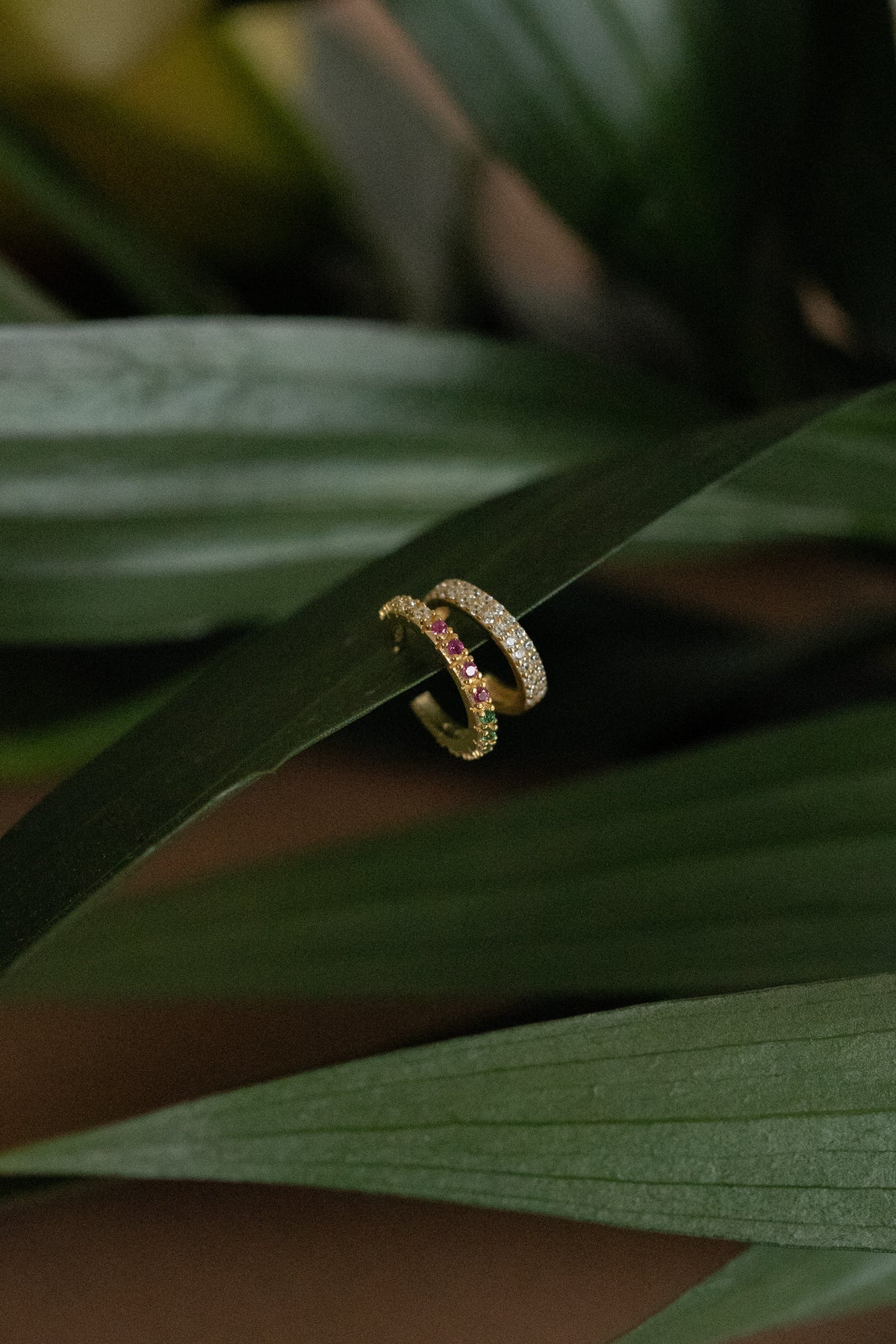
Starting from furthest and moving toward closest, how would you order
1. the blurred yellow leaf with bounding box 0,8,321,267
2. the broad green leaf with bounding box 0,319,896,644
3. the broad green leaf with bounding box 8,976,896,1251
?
the blurred yellow leaf with bounding box 0,8,321,267 < the broad green leaf with bounding box 0,319,896,644 < the broad green leaf with bounding box 8,976,896,1251

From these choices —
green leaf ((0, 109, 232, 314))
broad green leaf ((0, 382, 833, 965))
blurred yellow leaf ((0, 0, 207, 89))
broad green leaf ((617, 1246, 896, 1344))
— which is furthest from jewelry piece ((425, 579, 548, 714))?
blurred yellow leaf ((0, 0, 207, 89))

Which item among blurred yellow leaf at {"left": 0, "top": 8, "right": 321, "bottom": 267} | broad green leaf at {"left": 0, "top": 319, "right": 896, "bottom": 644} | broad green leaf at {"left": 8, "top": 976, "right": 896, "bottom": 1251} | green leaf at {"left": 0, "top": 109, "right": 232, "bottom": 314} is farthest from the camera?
blurred yellow leaf at {"left": 0, "top": 8, "right": 321, "bottom": 267}

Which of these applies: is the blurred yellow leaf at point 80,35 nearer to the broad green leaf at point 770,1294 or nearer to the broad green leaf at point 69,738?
the broad green leaf at point 69,738

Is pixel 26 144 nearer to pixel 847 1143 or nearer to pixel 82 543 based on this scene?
pixel 82 543

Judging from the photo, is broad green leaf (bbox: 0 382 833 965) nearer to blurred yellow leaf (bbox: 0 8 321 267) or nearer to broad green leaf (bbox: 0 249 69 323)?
broad green leaf (bbox: 0 249 69 323)

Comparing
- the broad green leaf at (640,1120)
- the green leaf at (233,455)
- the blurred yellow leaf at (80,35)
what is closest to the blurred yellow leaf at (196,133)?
the blurred yellow leaf at (80,35)

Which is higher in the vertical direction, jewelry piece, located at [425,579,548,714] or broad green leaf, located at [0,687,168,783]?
broad green leaf, located at [0,687,168,783]

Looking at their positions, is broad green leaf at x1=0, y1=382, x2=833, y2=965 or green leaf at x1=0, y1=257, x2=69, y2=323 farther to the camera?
green leaf at x1=0, y1=257, x2=69, y2=323
